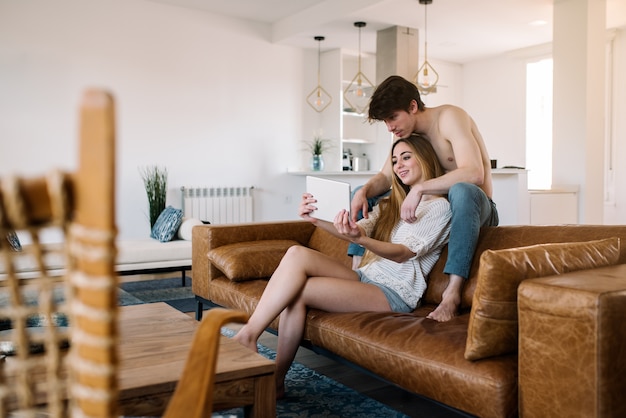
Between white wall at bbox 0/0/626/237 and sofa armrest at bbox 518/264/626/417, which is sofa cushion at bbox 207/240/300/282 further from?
white wall at bbox 0/0/626/237

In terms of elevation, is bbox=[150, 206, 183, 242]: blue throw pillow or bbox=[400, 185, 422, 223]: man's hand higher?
bbox=[400, 185, 422, 223]: man's hand

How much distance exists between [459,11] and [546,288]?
4805mm

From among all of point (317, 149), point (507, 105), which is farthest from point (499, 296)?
point (507, 105)

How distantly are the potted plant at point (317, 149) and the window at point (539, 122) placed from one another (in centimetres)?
270

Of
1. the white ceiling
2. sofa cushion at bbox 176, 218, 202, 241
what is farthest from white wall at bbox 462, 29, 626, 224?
sofa cushion at bbox 176, 218, 202, 241

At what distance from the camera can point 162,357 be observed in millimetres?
1447

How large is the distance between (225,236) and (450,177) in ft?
4.17

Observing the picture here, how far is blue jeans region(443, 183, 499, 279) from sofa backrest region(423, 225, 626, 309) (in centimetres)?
9

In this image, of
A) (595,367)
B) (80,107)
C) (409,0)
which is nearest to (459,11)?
(409,0)

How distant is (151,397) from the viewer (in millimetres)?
1236

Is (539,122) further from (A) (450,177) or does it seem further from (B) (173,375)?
(B) (173,375)

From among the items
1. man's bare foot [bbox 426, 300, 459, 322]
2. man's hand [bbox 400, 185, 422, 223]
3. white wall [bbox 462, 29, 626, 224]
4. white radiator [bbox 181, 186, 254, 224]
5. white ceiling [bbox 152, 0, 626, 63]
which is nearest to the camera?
man's bare foot [bbox 426, 300, 459, 322]

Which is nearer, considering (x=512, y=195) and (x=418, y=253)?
(x=418, y=253)

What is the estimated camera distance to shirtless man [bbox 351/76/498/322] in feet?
6.79
